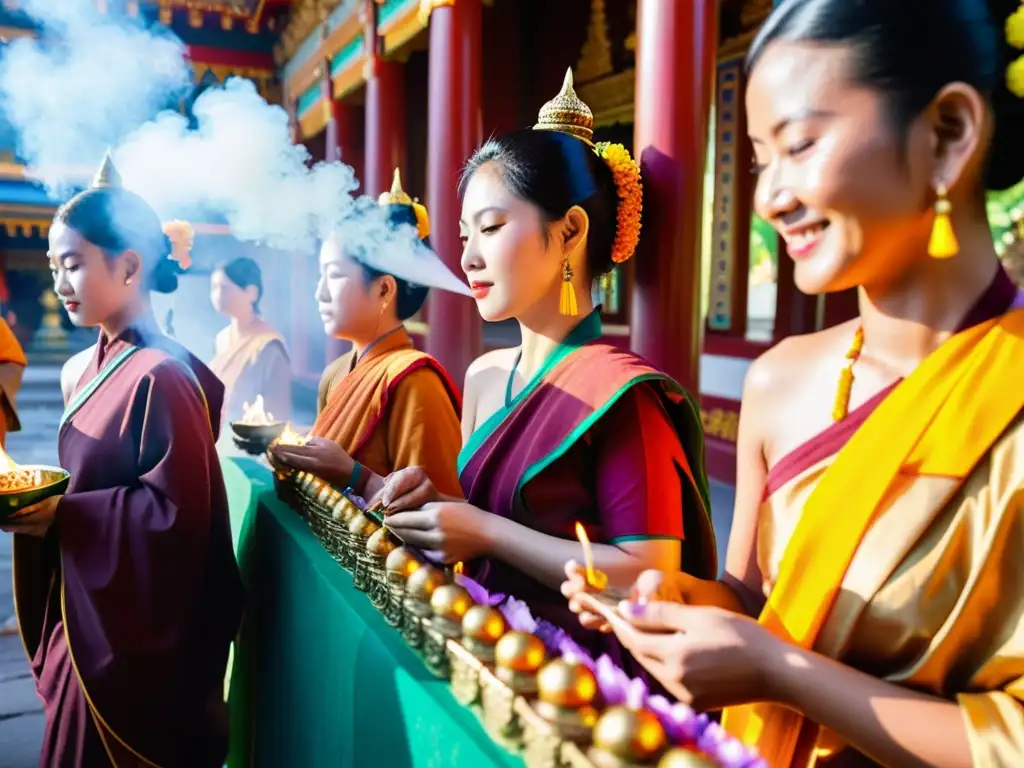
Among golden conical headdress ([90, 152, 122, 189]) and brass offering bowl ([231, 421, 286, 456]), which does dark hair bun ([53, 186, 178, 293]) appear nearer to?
golden conical headdress ([90, 152, 122, 189])

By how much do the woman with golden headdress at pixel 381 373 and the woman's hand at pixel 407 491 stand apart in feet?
1.50

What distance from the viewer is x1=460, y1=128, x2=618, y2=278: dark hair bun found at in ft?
3.59

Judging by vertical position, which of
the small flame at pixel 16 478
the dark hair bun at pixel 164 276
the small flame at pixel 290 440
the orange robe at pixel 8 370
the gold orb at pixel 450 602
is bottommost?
the gold orb at pixel 450 602

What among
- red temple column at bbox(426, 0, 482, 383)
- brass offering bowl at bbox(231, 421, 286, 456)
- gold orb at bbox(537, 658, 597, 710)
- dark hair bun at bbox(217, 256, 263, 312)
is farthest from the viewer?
red temple column at bbox(426, 0, 482, 383)

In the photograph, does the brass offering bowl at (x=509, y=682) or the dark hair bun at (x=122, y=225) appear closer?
the brass offering bowl at (x=509, y=682)

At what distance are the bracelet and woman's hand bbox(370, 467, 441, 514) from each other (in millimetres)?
453

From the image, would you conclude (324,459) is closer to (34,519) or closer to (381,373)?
(381,373)

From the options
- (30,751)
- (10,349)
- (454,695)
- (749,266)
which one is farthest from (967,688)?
(749,266)

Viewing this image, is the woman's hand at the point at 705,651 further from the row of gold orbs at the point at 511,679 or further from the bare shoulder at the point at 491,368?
the bare shoulder at the point at 491,368

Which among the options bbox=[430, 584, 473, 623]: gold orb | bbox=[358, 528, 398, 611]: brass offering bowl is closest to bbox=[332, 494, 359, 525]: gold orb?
bbox=[358, 528, 398, 611]: brass offering bowl

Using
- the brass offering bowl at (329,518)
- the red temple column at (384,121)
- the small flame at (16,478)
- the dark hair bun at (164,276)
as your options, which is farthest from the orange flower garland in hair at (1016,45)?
the red temple column at (384,121)

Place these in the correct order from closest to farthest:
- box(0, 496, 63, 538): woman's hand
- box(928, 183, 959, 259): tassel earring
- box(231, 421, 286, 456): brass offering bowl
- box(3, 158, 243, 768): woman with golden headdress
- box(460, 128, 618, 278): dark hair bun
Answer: box(928, 183, 959, 259): tassel earring → box(460, 128, 618, 278): dark hair bun → box(0, 496, 63, 538): woman's hand → box(3, 158, 243, 768): woman with golden headdress → box(231, 421, 286, 456): brass offering bowl

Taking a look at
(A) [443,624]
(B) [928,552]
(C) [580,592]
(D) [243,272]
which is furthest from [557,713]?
(D) [243,272]

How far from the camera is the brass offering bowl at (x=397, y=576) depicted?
1012 millimetres
